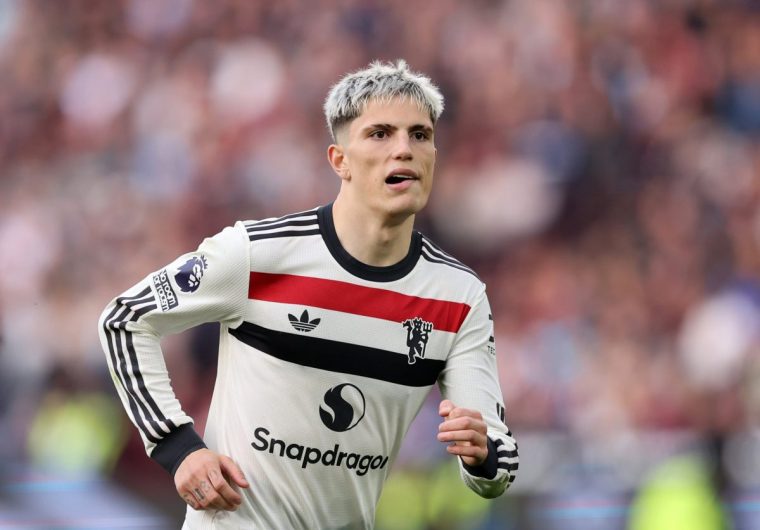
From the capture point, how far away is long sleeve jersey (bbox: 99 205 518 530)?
367cm

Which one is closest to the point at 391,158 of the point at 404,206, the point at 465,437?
the point at 404,206

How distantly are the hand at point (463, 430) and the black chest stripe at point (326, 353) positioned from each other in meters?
0.37

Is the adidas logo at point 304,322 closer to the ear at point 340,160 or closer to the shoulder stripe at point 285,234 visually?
the shoulder stripe at point 285,234

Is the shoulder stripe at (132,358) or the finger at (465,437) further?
the shoulder stripe at (132,358)

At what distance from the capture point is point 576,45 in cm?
925

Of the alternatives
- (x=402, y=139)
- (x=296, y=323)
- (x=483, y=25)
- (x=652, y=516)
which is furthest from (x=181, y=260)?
(x=483, y=25)

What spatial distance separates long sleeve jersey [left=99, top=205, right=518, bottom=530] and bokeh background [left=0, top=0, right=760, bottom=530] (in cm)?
281

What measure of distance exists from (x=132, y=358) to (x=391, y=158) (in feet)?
3.39

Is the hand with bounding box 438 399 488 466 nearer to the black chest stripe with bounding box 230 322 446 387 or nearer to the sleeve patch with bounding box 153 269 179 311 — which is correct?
the black chest stripe with bounding box 230 322 446 387

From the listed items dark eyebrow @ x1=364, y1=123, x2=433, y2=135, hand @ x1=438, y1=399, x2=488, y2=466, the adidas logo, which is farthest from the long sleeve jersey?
dark eyebrow @ x1=364, y1=123, x2=433, y2=135

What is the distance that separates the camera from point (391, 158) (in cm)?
379

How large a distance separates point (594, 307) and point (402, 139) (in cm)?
466

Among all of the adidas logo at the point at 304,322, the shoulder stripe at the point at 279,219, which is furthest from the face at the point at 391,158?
the adidas logo at the point at 304,322

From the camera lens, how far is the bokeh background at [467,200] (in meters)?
7.36
